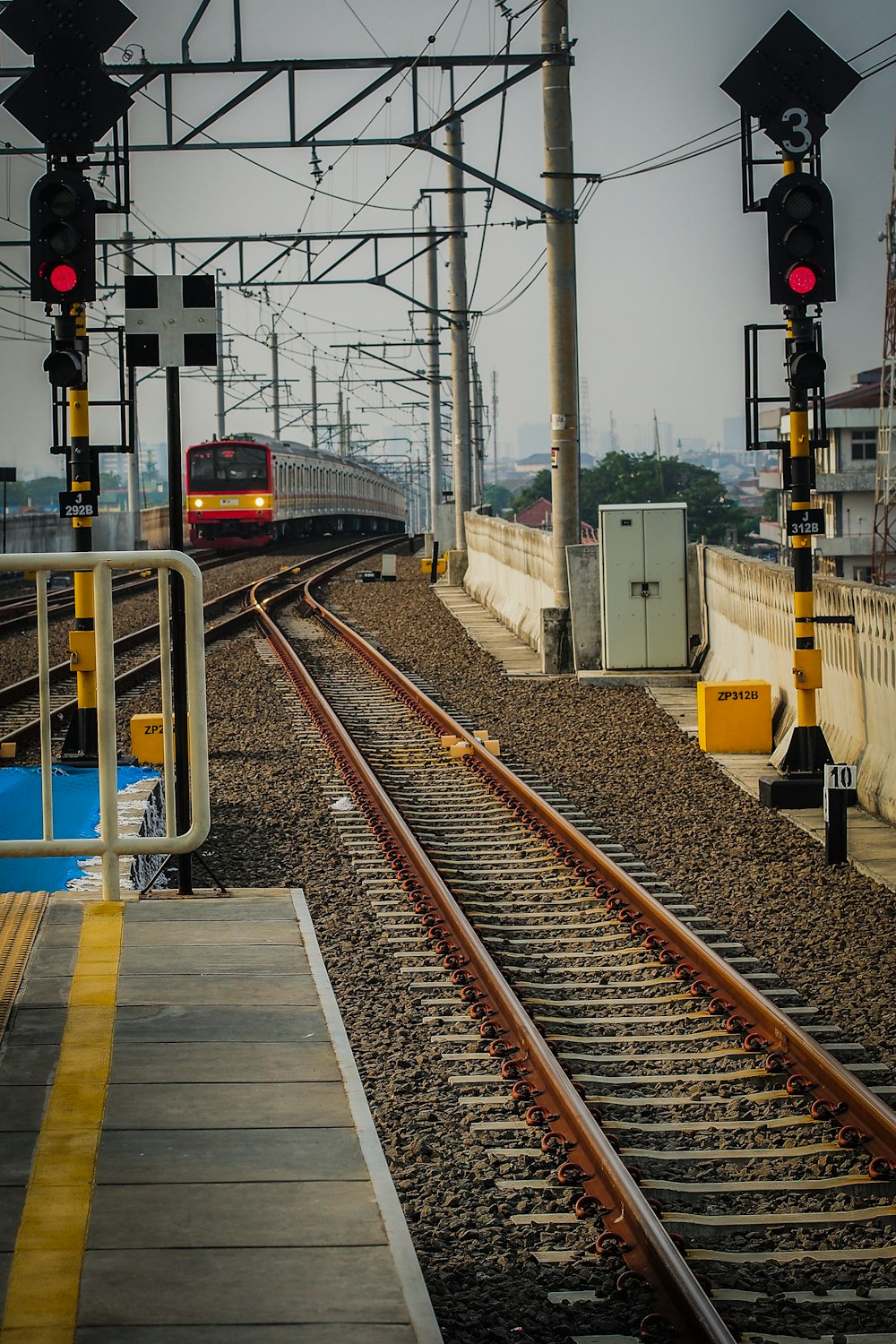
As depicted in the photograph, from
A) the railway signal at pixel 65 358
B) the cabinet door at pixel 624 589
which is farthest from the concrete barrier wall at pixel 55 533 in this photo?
the railway signal at pixel 65 358

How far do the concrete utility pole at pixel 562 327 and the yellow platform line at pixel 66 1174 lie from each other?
13.7 metres

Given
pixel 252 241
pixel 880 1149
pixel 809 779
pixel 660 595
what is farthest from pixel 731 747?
pixel 252 241

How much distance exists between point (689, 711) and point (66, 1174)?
486 inches

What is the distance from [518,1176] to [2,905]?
2.19 metres

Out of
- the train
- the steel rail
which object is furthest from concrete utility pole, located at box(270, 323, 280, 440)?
the steel rail

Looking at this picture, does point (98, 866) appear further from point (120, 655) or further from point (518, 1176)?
point (120, 655)

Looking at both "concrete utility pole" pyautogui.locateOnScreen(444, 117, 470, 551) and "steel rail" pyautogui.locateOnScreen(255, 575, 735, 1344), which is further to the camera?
"concrete utility pole" pyautogui.locateOnScreen(444, 117, 470, 551)

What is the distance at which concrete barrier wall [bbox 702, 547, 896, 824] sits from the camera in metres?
10.8

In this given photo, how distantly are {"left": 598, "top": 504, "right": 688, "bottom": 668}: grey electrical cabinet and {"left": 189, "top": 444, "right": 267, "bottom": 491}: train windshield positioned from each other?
27.4m

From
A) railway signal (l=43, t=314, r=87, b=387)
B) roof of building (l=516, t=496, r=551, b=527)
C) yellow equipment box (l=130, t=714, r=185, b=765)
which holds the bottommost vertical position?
yellow equipment box (l=130, t=714, r=185, b=765)

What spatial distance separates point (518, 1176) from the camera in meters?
5.17

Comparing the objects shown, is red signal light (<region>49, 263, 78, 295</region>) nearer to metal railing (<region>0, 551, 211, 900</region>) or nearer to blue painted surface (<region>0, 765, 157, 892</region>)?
blue painted surface (<region>0, 765, 157, 892</region>)

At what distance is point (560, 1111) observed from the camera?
5633 mm

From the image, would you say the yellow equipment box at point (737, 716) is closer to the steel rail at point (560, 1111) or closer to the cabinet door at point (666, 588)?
the steel rail at point (560, 1111)
